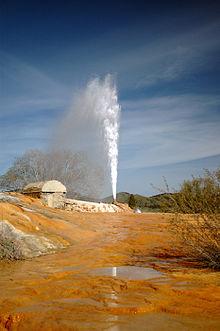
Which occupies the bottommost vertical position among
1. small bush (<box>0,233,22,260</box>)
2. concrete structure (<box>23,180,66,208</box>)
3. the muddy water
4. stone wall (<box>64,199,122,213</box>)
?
the muddy water

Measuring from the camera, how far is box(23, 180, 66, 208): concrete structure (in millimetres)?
19359

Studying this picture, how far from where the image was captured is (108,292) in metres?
5.05

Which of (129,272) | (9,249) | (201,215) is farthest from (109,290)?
(9,249)

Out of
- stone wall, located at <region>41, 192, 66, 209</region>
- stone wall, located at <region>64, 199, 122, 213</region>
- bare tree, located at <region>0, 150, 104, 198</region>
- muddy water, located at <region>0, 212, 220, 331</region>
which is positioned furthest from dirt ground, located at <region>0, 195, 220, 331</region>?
bare tree, located at <region>0, 150, 104, 198</region>

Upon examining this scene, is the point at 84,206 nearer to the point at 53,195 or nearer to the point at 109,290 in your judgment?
the point at 53,195

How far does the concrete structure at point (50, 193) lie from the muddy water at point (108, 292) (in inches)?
409

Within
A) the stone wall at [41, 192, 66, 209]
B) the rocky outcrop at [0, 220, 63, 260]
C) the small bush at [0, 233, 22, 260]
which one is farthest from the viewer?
the stone wall at [41, 192, 66, 209]

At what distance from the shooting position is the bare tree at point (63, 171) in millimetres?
32625

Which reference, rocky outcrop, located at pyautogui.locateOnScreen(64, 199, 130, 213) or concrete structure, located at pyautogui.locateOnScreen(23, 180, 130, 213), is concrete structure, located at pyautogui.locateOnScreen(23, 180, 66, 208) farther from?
rocky outcrop, located at pyautogui.locateOnScreen(64, 199, 130, 213)

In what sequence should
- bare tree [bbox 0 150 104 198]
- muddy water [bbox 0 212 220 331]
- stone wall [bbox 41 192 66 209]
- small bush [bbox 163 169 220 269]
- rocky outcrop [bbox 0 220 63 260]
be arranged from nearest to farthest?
muddy water [bbox 0 212 220 331] → small bush [bbox 163 169 220 269] → rocky outcrop [bbox 0 220 63 260] → stone wall [bbox 41 192 66 209] → bare tree [bbox 0 150 104 198]

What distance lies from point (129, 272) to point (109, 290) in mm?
1263

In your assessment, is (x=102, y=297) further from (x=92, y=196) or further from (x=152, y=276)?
(x=92, y=196)

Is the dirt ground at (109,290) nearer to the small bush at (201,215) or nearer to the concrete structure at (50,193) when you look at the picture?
the small bush at (201,215)

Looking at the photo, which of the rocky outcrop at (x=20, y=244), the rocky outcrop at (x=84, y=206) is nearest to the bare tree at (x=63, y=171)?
the rocky outcrop at (x=84, y=206)
